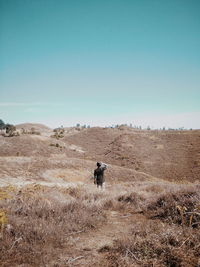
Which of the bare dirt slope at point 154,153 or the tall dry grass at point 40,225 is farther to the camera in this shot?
the bare dirt slope at point 154,153

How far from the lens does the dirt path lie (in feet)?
11.2

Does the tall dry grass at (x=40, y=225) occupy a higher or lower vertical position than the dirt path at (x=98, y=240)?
higher

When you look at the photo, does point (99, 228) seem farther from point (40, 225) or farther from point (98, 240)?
point (40, 225)

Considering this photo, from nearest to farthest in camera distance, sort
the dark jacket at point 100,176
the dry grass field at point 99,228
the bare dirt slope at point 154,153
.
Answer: the dry grass field at point 99,228 < the dark jacket at point 100,176 < the bare dirt slope at point 154,153

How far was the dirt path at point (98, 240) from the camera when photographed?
3.40 m

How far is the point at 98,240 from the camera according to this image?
13.9ft

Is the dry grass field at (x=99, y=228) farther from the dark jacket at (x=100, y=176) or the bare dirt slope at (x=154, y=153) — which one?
the bare dirt slope at (x=154, y=153)

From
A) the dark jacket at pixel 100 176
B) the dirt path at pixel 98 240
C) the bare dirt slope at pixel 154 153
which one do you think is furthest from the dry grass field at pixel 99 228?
the bare dirt slope at pixel 154 153

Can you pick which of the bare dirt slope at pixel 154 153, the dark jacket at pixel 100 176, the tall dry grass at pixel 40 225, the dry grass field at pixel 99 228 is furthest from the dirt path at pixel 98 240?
the bare dirt slope at pixel 154 153

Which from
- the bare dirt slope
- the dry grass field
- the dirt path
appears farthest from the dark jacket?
the bare dirt slope

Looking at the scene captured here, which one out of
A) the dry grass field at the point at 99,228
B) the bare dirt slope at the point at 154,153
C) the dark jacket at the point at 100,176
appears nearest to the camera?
the dry grass field at the point at 99,228

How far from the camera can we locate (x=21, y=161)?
2130 centimetres

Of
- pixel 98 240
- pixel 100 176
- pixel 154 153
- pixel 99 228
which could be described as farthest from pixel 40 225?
pixel 154 153

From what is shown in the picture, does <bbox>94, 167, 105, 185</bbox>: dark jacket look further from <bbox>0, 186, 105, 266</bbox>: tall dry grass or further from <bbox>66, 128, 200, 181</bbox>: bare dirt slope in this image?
<bbox>66, 128, 200, 181</bbox>: bare dirt slope
